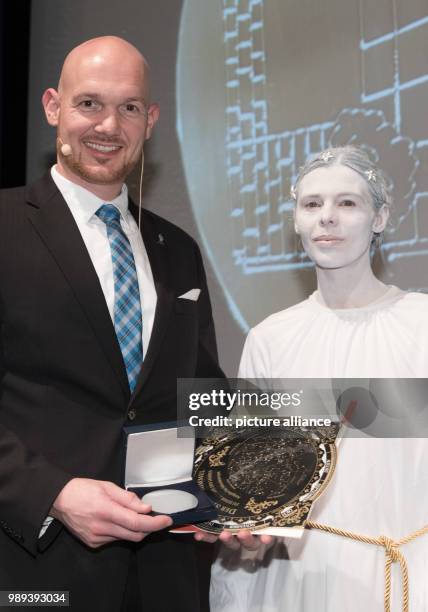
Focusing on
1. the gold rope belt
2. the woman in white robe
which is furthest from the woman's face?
the gold rope belt

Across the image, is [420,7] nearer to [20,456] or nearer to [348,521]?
[348,521]

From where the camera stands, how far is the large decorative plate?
144cm

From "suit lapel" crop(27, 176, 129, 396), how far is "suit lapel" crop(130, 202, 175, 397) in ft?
0.23

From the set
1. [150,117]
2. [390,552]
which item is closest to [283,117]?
[150,117]

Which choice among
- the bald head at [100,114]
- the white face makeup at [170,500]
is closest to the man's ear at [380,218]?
the bald head at [100,114]

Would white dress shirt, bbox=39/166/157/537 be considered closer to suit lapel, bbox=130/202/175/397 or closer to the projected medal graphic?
suit lapel, bbox=130/202/175/397

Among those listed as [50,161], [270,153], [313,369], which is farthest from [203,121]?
[313,369]

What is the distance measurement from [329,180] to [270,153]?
0.89 metres

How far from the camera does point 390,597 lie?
5.05ft

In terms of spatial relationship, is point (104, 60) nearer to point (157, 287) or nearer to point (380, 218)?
point (157, 287)

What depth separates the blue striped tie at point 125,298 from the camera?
68.4 inches

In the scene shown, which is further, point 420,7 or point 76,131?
point 420,7

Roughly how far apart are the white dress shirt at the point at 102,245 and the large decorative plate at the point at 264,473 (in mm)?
339

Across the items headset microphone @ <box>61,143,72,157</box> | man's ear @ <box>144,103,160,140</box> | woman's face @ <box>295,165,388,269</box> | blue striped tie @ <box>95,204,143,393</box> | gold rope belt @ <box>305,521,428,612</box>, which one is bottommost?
gold rope belt @ <box>305,521,428,612</box>
